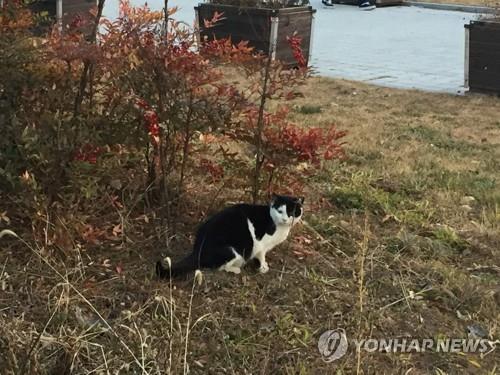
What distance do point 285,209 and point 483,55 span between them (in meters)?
5.64

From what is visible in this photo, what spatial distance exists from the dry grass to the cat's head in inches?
10.2

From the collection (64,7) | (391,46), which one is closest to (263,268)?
(64,7)

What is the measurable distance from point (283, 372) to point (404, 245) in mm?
1389

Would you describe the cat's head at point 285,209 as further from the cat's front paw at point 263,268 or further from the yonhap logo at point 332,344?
the yonhap logo at point 332,344

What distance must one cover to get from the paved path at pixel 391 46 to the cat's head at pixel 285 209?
5.78 m

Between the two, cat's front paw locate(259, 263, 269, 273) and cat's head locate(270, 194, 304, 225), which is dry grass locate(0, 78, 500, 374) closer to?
cat's front paw locate(259, 263, 269, 273)

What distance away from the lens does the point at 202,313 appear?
280cm

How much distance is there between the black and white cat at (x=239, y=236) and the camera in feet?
10.0

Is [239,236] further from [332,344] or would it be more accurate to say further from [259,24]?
[259,24]

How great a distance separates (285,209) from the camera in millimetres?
3121

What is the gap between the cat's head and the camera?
3121 millimetres

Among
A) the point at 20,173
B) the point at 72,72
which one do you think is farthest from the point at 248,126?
the point at 20,173

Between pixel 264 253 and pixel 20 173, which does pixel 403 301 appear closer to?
pixel 264 253

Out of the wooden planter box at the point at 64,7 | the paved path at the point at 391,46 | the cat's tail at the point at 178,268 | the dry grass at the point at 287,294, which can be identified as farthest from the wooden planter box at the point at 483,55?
the cat's tail at the point at 178,268
